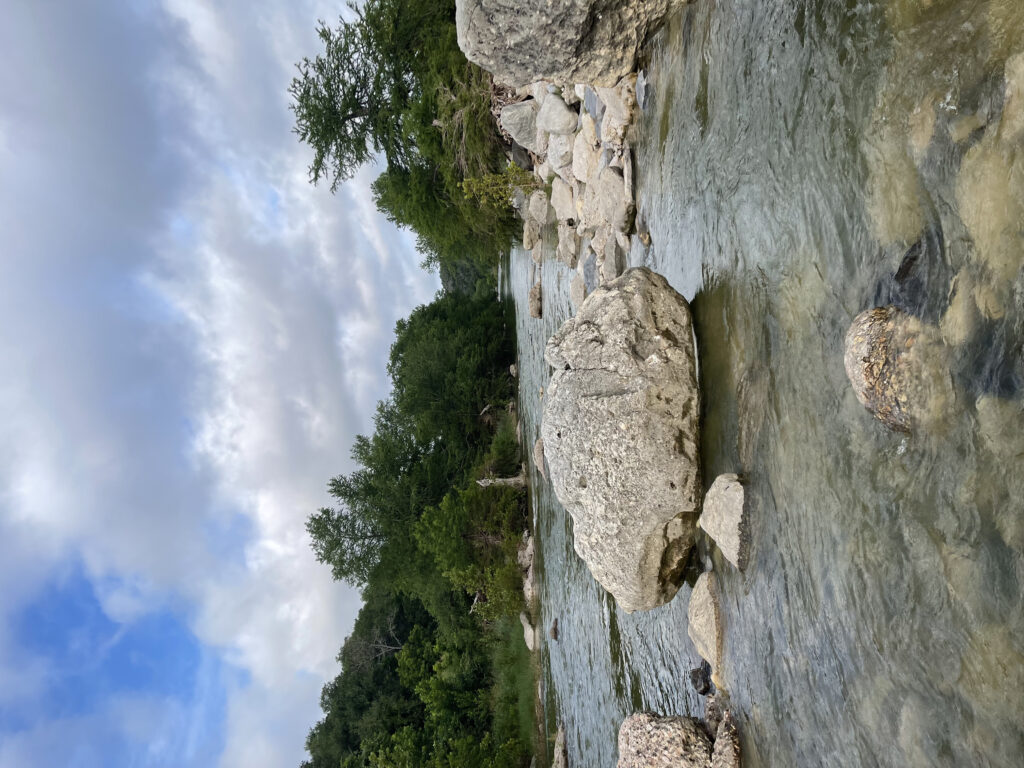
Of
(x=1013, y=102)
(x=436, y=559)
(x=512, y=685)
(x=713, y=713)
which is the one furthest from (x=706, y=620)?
(x=436, y=559)

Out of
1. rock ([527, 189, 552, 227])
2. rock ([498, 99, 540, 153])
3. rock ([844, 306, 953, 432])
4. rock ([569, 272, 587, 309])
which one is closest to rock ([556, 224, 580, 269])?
rock ([569, 272, 587, 309])

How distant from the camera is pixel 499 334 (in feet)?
78.6

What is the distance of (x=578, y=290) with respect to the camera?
9.82 meters

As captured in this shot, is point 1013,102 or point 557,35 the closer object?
point 1013,102

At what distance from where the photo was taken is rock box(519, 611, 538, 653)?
14.0m

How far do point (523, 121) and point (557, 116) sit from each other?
2.29m

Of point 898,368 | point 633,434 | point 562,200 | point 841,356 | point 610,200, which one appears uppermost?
point 562,200

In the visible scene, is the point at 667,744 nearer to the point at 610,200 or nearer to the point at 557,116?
the point at 610,200

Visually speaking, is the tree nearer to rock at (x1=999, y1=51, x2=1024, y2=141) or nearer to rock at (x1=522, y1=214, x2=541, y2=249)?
rock at (x1=522, y1=214, x2=541, y2=249)

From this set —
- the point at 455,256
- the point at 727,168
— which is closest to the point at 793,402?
the point at 727,168

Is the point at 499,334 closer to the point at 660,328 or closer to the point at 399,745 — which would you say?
the point at 399,745

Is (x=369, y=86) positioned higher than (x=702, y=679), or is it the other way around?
(x=369, y=86)

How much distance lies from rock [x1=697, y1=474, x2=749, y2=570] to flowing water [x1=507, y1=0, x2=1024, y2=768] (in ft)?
0.38

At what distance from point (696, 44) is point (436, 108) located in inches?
416
